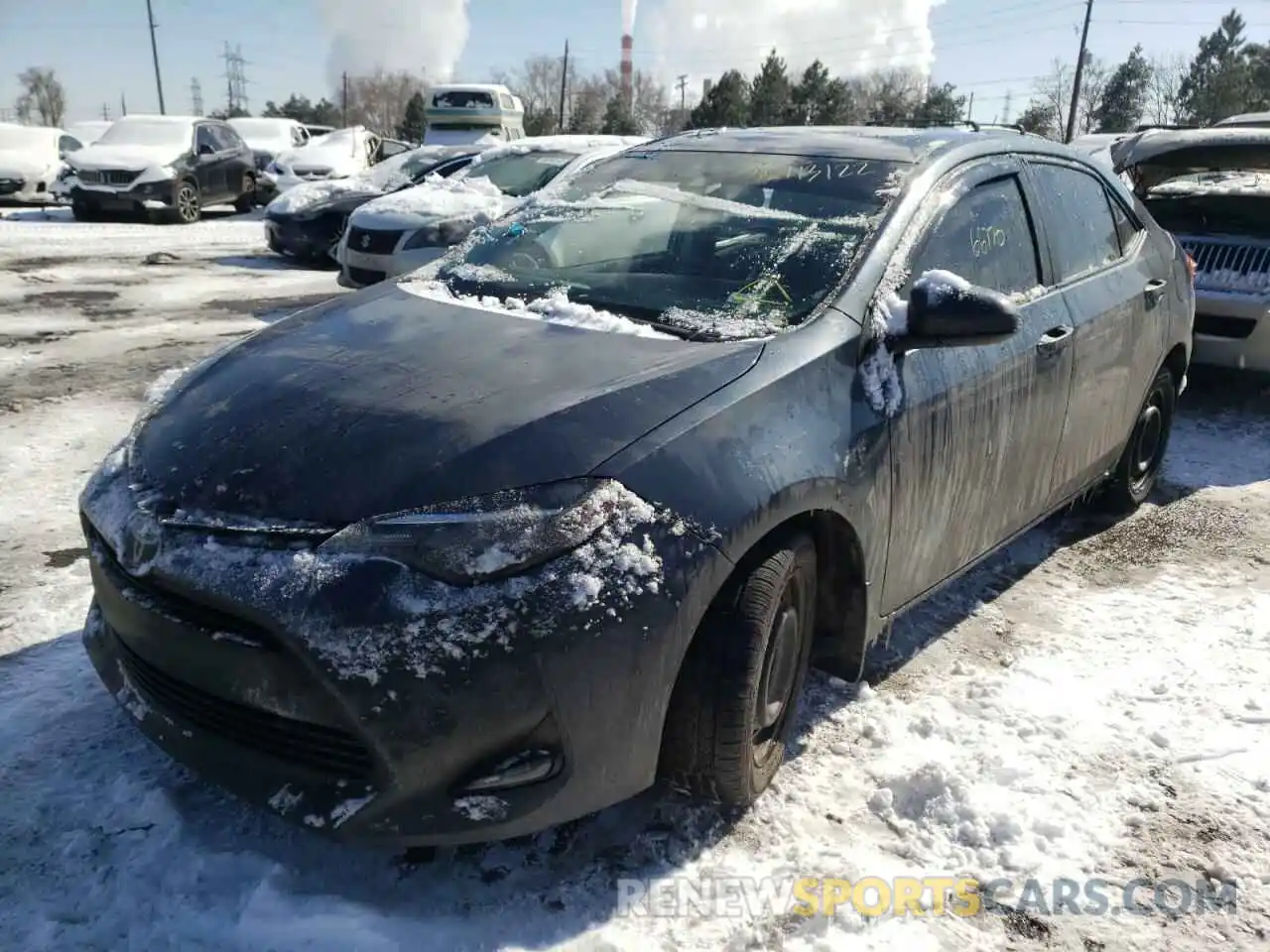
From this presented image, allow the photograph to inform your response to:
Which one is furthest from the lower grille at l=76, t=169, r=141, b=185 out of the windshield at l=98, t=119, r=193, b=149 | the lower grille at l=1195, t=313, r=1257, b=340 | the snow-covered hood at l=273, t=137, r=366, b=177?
the lower grille at l=1195, t=313, r=1257, b=340

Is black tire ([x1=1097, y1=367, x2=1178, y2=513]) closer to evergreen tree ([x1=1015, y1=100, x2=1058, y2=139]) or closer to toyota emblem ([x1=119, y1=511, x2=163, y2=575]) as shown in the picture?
toyota emblem ([x1=119, y1=511, x2=163, y2=575])

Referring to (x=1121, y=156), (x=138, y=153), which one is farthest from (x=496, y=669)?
(x=138, y=153)

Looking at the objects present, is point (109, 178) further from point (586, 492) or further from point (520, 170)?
point (586, 492)

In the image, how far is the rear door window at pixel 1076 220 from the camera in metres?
3.60

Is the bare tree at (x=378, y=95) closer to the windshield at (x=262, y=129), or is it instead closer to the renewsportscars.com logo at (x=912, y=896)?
the windshield at (x=262, y=129)

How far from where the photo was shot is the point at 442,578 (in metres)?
1.88

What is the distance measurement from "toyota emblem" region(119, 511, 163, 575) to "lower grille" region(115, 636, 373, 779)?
230 mm

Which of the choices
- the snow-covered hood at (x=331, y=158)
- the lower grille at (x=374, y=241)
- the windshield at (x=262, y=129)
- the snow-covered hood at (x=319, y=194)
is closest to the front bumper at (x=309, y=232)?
the snow-covered hood at (x=319, y=194)

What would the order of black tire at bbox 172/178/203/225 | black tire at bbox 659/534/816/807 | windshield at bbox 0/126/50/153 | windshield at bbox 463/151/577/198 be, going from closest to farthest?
1. black tire at bbox 659/534/816/807
2. windshield at bbox 463/151/577/198
3. black tire at bbox 172/178/203/225
4. windshield at bbox 0/126/50/153

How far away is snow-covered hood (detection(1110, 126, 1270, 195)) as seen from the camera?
19.9ft

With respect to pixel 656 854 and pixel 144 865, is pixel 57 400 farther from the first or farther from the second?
pixel 656 854

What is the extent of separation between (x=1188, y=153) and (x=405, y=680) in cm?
640

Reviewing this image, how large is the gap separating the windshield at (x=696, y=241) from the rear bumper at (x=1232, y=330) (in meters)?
4.06

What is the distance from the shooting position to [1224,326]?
612cm
